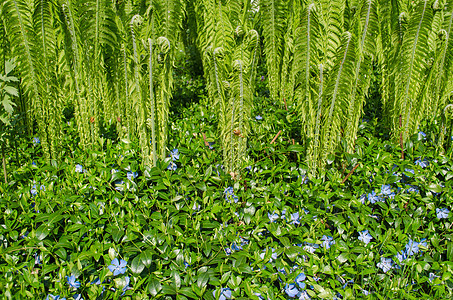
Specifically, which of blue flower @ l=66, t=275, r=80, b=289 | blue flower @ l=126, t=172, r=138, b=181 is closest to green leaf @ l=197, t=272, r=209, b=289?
blue flower @ l=66, t=275, r=80, b=289

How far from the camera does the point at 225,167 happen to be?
7.04 ft

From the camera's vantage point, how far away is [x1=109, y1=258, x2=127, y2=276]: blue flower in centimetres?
139

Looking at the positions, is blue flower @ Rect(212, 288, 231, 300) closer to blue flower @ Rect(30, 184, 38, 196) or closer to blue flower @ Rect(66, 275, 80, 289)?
blue flower @ Rect(66, 275, 80, 289)

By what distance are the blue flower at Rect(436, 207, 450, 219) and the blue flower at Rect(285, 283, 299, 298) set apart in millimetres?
961

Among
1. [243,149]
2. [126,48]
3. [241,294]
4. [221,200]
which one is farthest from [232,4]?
[241,294]

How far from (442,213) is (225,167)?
4.13ft

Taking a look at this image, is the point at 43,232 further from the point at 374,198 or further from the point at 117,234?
the point at 374,198

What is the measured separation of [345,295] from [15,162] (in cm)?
226

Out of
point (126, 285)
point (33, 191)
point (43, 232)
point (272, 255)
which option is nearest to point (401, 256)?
point (272, 255)

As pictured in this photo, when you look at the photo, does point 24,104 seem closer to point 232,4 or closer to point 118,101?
point 118,101

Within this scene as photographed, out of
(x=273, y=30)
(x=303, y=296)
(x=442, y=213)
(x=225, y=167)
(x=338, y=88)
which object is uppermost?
(x=273, y=30)

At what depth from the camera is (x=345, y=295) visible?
4.70 feet

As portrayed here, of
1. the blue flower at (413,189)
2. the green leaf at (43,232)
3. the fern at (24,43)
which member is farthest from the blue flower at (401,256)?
the fern at (24,43)

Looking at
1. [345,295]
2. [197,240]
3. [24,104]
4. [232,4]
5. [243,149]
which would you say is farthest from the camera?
[232,4]
